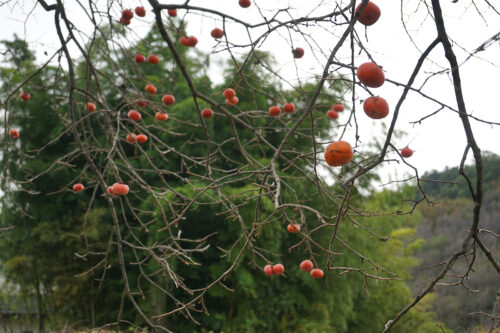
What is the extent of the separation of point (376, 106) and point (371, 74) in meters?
0.09

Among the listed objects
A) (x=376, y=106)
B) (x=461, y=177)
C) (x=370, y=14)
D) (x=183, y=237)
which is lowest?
(x=376, y=106)

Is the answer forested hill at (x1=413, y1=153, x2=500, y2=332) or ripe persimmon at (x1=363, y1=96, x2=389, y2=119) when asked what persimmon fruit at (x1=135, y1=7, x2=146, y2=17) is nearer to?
ripe persimmon at (x1=363, y1=96, x2=389, y2=119)

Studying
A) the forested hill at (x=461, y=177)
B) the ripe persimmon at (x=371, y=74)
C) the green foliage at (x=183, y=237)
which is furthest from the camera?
the green foliage at (x=183, y=237)

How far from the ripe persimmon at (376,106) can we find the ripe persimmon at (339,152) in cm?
11

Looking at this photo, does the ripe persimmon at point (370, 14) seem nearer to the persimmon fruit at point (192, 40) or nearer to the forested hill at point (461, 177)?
the forested hill at point (461, 177)

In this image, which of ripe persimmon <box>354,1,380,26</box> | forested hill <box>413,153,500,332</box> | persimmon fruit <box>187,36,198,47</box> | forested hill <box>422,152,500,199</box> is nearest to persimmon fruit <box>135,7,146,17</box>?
persimmon fruit <box>187,36,198,47</box>

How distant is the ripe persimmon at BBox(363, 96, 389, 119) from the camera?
1039mm

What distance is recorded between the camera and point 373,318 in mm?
7758

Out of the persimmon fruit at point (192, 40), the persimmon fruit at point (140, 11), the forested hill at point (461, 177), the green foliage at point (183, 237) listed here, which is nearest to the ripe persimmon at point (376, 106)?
the forested hill at point (461, 177)

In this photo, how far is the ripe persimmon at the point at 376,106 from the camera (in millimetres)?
1039

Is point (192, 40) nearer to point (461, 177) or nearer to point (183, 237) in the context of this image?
point (461, 177)

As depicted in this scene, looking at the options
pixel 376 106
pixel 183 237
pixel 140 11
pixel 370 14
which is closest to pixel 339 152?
pixel 376 106

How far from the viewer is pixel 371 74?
99cm

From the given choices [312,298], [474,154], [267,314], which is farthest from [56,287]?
[474,154]
